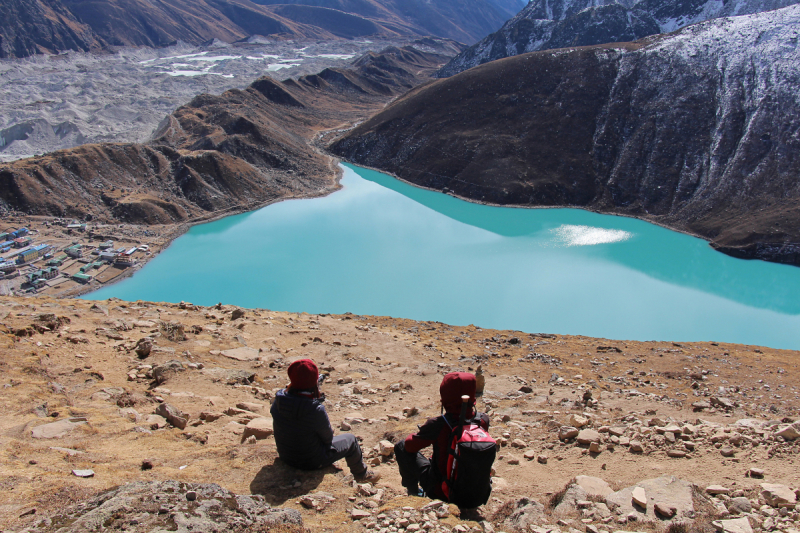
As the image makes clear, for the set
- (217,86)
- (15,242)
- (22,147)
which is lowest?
(15,242)

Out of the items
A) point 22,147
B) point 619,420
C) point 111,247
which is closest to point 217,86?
point 22,147

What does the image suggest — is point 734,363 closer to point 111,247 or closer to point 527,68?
point 111,247

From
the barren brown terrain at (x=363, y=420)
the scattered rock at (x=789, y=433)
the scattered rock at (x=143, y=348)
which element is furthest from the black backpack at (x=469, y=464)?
the scattered rock at (x=143, y=348)

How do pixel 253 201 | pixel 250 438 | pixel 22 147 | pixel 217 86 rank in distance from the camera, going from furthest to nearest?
pixel 217 86, pixel 22 147, pixel 253 201, pixel 250 438

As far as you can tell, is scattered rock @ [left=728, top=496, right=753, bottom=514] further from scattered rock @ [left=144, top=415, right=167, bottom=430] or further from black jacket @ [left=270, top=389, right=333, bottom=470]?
scattered rock @ [left=144, top=415, right=167, bottom=430]


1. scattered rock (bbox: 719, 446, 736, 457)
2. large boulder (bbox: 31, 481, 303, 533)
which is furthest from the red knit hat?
scattered rock (bbox: 719, 446, 736, 457)

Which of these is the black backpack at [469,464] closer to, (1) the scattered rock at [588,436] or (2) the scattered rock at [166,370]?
(1) the scattered rock at [588,436]
